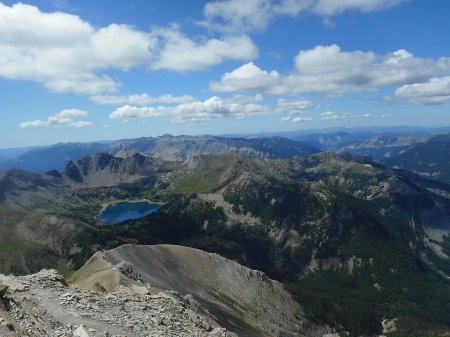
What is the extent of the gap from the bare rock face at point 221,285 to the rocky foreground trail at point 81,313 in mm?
63117

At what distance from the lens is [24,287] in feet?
156

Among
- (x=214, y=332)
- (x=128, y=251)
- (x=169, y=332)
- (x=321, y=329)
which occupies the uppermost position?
(x=169, y=332)

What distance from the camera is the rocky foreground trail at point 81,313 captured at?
1470 inches

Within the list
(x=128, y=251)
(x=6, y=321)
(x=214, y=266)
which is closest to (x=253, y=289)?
(x=214, y=266)

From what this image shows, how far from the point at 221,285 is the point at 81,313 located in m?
125

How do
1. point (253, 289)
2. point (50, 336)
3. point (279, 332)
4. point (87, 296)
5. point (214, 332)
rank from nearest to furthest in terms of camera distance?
point (50, 336), point (87, 296), point (214, 332), point (279, 332), point (253, 289)

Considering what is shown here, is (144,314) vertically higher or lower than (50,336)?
lower

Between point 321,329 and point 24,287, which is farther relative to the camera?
point 321,329

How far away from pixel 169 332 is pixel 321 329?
5875 inches

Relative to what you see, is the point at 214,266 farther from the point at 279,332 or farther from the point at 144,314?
the point at 144,314

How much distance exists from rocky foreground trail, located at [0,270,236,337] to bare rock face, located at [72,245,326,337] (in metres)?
63.1

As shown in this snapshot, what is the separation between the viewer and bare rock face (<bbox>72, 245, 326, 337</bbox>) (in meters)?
130

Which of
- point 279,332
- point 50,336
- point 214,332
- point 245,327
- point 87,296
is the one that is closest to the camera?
point 50,336

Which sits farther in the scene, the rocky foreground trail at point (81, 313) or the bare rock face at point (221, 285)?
the bare rock face at point (221, 285)
